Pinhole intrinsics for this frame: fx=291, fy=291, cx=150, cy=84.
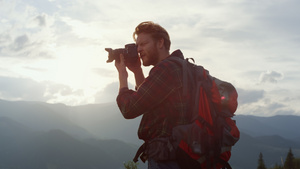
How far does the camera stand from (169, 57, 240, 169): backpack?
9.91 ft

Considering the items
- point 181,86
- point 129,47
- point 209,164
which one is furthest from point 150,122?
point 129,47

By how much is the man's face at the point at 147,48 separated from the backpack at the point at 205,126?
42 cm

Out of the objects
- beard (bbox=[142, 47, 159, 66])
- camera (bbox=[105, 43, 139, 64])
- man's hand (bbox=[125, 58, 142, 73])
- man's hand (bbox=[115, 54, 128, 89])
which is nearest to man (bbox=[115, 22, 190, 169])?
man's hand (bbox=[115, 54, 128, 89])

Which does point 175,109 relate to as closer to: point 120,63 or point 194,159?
point 194,159

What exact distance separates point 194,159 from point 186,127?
34 centimetres

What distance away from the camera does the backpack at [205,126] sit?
3.02 m

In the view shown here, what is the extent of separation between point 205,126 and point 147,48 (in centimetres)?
126

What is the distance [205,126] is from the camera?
3.05m

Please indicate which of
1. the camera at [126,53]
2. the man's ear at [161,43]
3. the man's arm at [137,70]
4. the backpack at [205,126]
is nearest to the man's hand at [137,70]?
the man's arm at [137,70]

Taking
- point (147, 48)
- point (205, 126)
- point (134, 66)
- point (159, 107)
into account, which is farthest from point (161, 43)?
point (205, 126)

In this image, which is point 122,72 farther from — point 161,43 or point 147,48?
point 161,43

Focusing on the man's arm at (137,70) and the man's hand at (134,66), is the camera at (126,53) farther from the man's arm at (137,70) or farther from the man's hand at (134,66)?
the man's arm at (137,70)

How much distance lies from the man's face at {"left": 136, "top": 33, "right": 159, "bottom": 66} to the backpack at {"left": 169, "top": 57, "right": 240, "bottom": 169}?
421 mm

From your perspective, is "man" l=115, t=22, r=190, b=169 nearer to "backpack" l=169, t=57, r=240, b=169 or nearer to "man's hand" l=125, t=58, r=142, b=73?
"backpack" l=169, t=57, r=240, b=169
